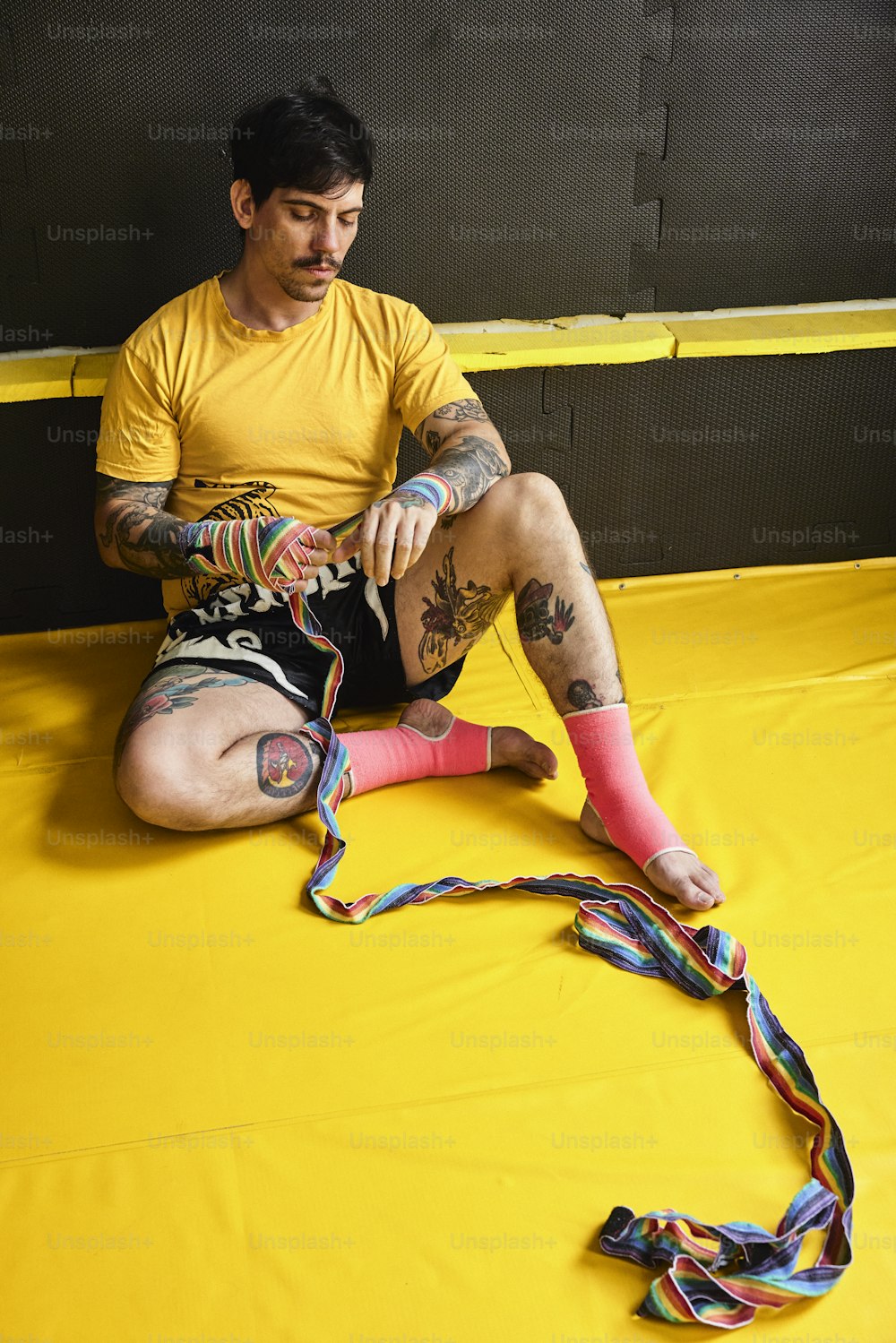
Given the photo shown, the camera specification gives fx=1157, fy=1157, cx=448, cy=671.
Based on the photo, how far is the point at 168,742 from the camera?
5.12 ft

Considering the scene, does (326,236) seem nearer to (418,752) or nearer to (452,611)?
(452,611)

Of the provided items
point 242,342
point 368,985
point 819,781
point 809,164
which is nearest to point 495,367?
point 242,342

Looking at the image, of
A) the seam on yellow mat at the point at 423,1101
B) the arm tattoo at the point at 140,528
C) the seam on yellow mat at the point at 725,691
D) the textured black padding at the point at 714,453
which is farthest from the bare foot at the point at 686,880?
the textured black padding at the point at 714,453

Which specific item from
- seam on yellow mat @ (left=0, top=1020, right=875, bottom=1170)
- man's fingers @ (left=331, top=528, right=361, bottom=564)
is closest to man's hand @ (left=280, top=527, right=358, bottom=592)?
man's fingers @ (left=331, top=528, right=361, bottom=564)

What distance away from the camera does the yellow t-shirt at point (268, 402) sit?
1713 millimetres

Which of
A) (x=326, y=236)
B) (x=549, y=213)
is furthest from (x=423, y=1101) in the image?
(x=549, y=213)

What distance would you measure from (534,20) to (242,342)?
0.82m

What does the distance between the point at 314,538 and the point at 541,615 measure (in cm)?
33

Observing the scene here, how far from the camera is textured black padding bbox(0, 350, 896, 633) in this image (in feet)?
6.88

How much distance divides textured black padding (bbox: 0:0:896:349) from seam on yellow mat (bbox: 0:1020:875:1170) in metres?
1.41

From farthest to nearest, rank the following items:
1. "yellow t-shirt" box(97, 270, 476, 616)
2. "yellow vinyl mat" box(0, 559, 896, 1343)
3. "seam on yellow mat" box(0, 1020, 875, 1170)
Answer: "yellow t-shirt" box(97, 270, 476, 616) < "seam on yellow mat" box(0, 1020, 875, 1170) < "yellow vinyl mat" box(0, 559, 896, 1343)

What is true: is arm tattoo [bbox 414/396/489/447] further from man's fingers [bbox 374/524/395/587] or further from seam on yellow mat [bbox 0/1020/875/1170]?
seam on yellow mat [bbox 0/1020/875/1170]

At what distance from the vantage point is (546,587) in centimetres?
158

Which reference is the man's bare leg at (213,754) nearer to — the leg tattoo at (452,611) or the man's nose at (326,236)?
the leg tattoo at (452,611)
